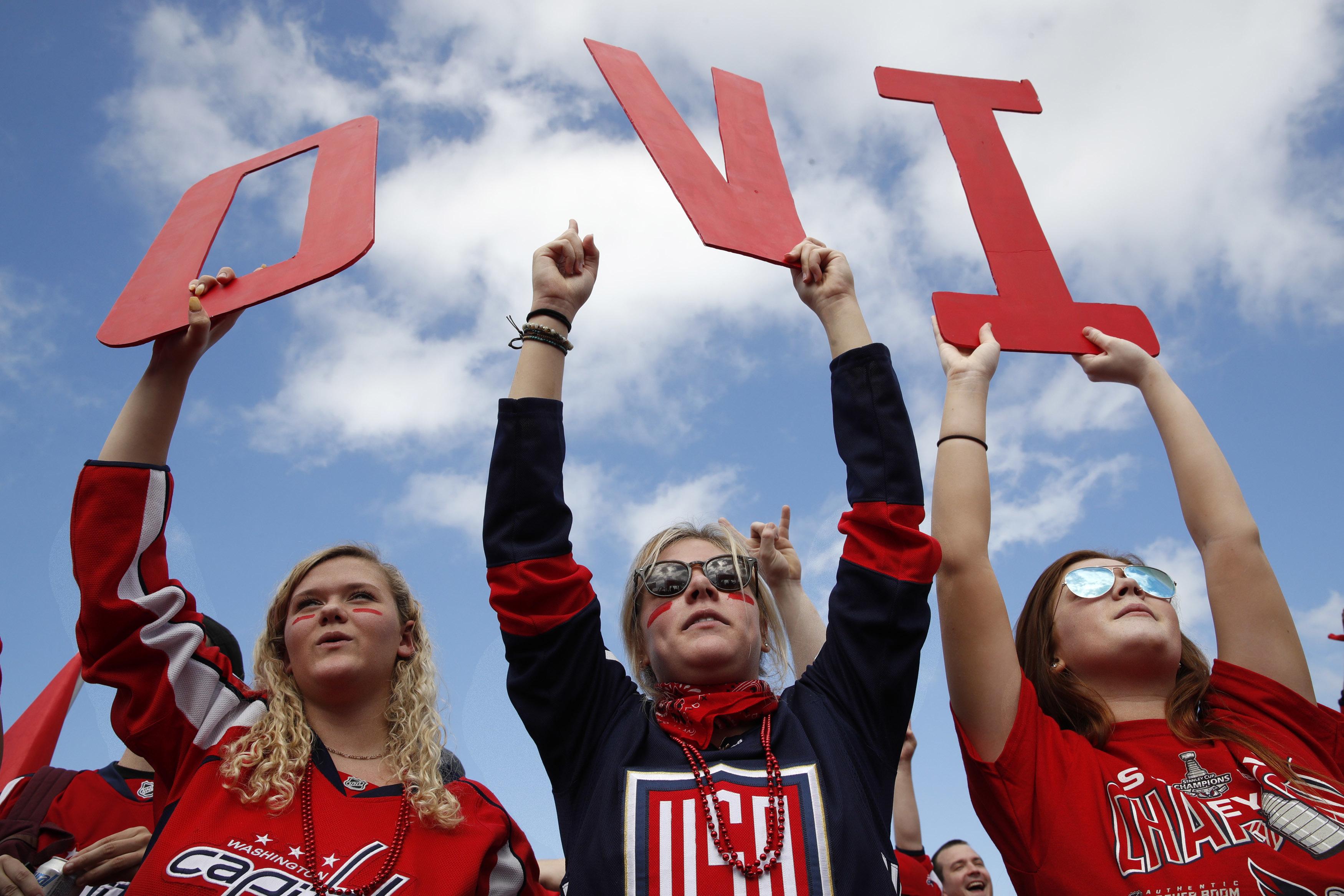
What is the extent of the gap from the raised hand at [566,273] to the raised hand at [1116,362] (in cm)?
174

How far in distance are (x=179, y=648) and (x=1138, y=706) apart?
274cm

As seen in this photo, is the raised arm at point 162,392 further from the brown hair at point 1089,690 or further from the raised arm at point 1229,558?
the raised arm at point 1229,558

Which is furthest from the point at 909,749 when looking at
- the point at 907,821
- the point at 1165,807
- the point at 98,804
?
the point at 98,804

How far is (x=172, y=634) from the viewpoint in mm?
2600

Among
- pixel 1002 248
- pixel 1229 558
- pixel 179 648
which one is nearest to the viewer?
pixel 179 648

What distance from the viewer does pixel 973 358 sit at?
123 inches

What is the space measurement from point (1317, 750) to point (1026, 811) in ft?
3.17

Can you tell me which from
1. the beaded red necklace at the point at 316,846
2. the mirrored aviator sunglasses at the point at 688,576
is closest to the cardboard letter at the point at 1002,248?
the mirrored aviator sunglasses at the point at 688,576

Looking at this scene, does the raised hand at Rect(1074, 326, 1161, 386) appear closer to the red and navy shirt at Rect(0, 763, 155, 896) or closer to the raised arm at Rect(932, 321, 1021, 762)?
the raised arm at Rect(932, 321, 1021, 762)

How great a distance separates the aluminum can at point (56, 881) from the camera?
2.73 m

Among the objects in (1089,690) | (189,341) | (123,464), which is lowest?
(1089,690)

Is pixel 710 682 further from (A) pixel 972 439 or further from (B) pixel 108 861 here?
(B) pixel 108 861

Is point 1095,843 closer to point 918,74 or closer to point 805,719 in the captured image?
point 805,719

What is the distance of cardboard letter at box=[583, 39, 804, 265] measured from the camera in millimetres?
3041
